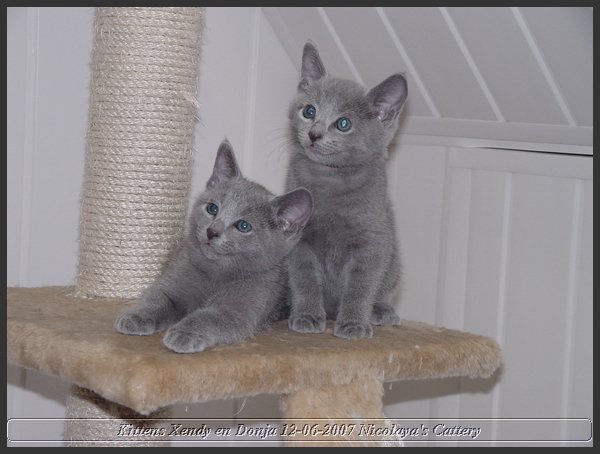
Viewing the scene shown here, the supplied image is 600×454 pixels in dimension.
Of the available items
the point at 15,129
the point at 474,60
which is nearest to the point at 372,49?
the point at 474,60

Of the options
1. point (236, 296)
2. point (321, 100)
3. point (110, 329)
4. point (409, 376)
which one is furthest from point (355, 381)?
point (321, 100)

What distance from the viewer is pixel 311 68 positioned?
1.68m

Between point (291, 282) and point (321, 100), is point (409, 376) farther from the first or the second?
point (321, 100)

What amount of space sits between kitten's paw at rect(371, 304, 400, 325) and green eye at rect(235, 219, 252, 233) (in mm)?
329

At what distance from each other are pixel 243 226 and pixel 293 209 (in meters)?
0.10

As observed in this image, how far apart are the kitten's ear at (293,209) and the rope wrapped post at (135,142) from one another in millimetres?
312

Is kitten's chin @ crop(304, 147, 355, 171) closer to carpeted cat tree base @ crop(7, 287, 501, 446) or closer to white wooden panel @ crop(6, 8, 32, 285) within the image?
carpeted cat tree base @ crop(7, 287, 501, 446)

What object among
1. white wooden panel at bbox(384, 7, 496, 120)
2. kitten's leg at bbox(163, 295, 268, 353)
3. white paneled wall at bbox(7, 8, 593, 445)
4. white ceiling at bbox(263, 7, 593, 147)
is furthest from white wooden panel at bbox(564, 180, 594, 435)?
kitten's leg at bbox(163, 295, 268, 353)

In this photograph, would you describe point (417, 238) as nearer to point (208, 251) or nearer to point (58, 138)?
point (208, 251)

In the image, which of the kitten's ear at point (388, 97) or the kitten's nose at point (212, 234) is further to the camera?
Result: the kitten's ear at point (388, 97)

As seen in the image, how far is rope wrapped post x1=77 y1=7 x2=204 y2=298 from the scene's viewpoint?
1.67 m

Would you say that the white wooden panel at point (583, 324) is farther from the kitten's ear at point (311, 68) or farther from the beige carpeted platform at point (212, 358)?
the kitten's ear at point (311, 68)

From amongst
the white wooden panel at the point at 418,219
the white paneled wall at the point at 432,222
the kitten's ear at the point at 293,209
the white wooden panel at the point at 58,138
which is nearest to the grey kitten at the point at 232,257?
the kitten's ear at the point at 293,209

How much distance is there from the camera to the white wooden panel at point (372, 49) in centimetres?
193
